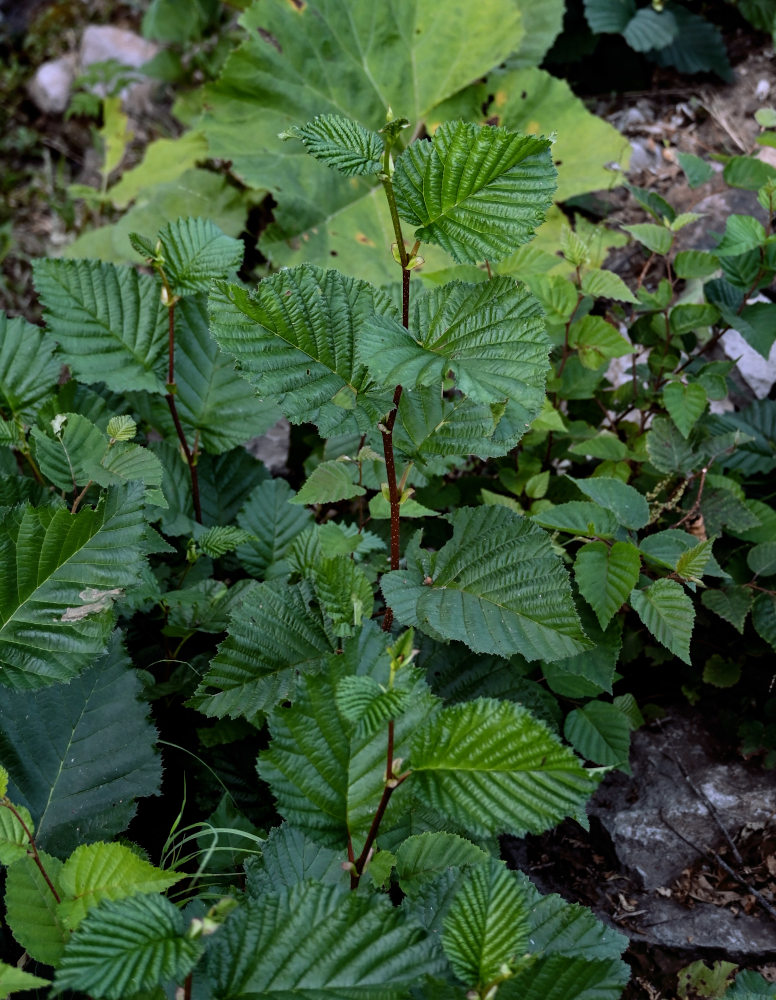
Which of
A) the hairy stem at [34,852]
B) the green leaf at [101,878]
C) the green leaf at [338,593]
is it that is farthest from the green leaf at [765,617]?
the hairy stem at [34,852]

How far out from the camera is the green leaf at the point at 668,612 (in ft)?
4.53

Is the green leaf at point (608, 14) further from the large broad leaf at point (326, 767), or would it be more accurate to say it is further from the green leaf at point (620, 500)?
the large broad leaf at point (326, 767)

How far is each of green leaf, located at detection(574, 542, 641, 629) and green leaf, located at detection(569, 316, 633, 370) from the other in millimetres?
488

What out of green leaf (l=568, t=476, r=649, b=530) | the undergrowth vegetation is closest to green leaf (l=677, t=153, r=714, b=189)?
the undergrowth vegetation

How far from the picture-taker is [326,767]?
1071mm

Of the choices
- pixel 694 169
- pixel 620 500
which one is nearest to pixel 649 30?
pixel 694 169

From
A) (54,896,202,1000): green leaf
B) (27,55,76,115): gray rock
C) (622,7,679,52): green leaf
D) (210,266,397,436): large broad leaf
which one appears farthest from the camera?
(27,55,76,115): gray rock

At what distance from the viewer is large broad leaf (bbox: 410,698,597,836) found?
0.90 m

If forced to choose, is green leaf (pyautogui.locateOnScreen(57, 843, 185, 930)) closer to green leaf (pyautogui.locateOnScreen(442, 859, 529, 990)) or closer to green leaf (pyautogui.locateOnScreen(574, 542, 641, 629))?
green leaf (pyautogui.locateOnScreen(442, 859, 529, 990))

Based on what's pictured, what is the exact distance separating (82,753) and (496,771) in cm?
70

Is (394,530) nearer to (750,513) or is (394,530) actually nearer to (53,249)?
(750,513)

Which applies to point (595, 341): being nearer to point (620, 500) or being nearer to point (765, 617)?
point (620, 500)

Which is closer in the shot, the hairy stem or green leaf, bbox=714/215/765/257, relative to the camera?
the hairy stem

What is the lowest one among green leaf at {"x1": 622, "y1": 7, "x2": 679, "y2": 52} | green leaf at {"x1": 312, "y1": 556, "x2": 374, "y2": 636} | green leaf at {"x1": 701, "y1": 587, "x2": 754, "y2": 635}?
green leaf at {"x1": 701, "y1": 587, "x2": 754, "y2": 635}
